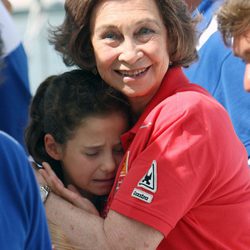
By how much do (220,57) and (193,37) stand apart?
2.15 ft

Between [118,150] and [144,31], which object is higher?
[144,31]

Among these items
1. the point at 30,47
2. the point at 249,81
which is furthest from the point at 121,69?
the point at 30,47

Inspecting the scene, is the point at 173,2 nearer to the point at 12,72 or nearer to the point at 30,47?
the point at 12,72

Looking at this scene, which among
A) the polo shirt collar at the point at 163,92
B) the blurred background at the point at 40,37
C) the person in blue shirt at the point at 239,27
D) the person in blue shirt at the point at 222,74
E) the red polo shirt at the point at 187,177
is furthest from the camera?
the blurred background at the point at 40,37

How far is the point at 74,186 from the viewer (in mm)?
2916

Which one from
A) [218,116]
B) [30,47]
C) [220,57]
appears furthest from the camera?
[30,47]

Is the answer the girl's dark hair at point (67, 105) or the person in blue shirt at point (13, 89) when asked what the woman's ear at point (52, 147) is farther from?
the person in blue shirt at point (13, 89)

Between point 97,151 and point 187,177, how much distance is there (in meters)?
0.49

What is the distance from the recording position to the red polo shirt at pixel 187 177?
2.46 meters

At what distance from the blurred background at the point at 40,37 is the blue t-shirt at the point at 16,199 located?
5079 millimetres

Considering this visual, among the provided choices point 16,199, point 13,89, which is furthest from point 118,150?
point 16,199

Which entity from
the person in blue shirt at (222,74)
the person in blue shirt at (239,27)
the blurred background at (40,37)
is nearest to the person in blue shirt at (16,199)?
the person in blue shirt at (239,27)

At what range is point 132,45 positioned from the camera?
2750 millimetres

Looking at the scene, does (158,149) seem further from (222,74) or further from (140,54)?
(222,74)
